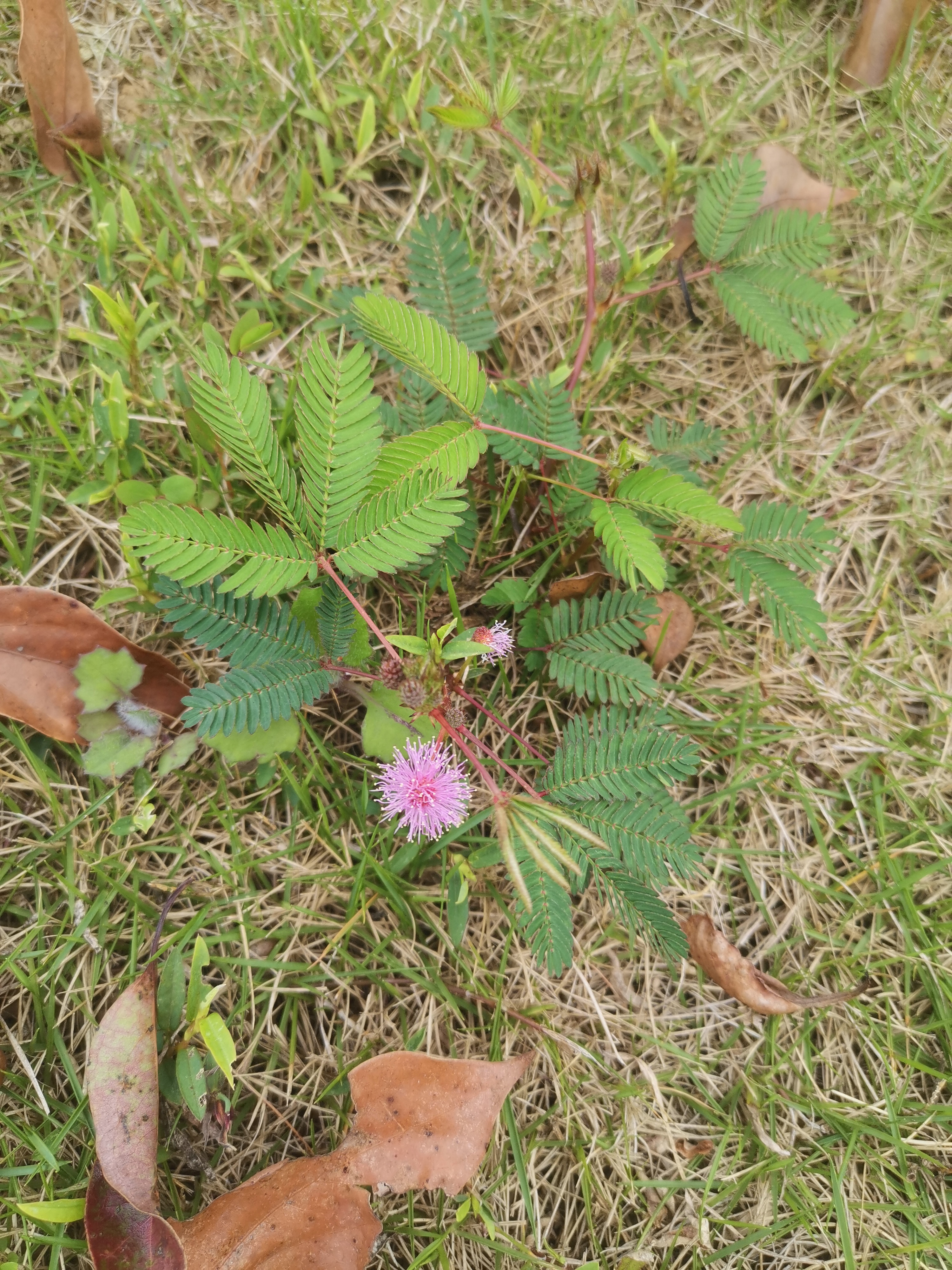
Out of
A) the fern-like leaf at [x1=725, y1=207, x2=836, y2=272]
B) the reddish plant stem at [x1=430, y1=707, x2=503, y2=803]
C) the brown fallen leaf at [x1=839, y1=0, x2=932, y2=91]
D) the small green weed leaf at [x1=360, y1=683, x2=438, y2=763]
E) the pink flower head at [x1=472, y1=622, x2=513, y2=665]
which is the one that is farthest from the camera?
the brown fallen leaf at [x1=839, y1=0, x2=932, y2=91]

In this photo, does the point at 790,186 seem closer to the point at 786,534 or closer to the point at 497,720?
the point at 786,534

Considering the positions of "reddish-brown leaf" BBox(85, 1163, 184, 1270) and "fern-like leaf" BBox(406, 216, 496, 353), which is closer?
"reddish-brown leaf" BBox(85, 1163, 184, 1270)

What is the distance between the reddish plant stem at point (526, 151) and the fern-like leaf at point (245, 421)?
38.1 inches

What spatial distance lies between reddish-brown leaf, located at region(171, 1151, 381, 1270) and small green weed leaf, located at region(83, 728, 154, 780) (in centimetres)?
87

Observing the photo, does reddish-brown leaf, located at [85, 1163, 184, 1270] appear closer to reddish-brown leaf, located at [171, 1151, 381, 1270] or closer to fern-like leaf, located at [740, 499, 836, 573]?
reddish-brown leaf, located at [171, 1151, 381, 1270]

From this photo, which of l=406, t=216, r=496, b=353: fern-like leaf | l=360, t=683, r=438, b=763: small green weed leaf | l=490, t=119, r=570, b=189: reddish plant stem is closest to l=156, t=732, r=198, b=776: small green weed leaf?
l=360, t=683, r=438, b=763: small green weed leaf

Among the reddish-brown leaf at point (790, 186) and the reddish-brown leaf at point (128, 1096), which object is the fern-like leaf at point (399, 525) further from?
the reddish-brown leaf at point (790, 186)

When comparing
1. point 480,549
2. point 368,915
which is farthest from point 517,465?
point 368,915

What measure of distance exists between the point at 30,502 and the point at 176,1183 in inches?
60.1

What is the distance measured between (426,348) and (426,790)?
0.83 metres

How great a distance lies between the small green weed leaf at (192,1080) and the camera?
5.37ft

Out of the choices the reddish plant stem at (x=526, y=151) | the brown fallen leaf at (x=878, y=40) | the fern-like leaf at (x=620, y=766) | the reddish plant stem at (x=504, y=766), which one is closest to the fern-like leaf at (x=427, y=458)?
the reddish plant stem at (x=504, y=766)

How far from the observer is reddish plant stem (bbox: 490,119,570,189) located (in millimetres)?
2000

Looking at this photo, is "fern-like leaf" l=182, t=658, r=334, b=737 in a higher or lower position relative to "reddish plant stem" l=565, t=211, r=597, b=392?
lower
